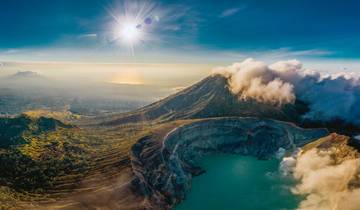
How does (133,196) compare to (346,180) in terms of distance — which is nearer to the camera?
(133,196)

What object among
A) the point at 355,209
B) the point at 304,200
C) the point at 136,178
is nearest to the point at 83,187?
the point at 136,178

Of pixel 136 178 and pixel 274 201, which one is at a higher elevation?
pixel 136 178

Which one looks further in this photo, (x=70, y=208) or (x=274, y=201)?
(x=274, y=201)

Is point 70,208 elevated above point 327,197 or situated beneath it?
elevated above

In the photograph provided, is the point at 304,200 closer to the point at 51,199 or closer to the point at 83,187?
the point at 83,187

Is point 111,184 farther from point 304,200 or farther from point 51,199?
point 304,200

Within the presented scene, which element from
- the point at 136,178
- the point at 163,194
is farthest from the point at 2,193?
the point at 163,194

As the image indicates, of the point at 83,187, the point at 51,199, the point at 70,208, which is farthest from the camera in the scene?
the point at 83,187

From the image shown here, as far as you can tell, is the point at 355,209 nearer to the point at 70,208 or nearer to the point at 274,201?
the point at 274,201

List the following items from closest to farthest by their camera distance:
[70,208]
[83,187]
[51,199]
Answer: [70,208] → [51,199] → [83,187]
